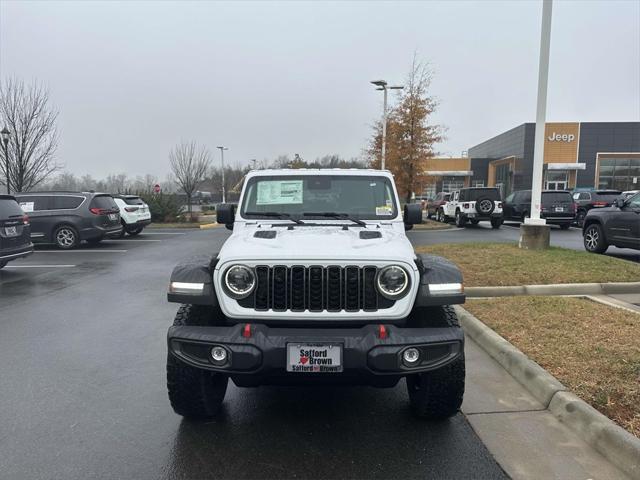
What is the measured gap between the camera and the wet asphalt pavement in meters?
2.84

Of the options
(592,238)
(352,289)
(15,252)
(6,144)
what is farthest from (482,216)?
(6,144)

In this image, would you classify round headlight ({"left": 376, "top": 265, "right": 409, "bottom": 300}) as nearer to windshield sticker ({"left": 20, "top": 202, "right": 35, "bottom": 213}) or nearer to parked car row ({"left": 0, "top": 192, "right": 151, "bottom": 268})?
parked car row ({"left": 0, "top": 192, "right": 151, "bottom": 268})

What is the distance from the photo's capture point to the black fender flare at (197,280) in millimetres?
3084

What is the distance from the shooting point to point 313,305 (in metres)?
3.01

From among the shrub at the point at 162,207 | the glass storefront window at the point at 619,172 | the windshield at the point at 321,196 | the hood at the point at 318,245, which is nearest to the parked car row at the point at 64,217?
the shrub at the point at 162,207

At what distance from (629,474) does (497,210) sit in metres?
18.3

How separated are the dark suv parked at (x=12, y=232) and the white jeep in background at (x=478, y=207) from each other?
16.7 metres

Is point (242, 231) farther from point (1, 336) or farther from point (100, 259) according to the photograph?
point (100, 259)

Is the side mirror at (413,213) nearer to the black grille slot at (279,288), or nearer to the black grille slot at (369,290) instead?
the black grille slot at (369,290)

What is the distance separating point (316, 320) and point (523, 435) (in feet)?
5.51

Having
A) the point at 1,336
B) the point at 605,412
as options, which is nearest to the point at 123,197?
the point at 1,336

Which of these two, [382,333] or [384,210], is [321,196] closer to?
[384,210]

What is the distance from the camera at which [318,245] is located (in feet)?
10.6

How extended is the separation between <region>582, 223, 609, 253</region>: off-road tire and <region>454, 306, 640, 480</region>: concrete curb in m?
6.96
